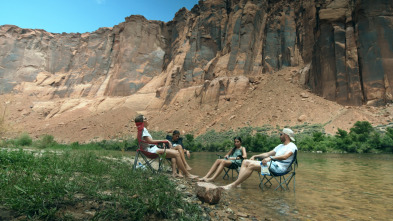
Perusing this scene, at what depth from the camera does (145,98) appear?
51.7 m

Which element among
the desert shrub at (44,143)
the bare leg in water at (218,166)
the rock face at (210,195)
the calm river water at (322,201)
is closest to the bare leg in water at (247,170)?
the calm river water at (322,201)

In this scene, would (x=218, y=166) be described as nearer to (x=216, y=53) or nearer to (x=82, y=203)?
(x=82, y=203)

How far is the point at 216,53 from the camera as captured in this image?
49.2 m

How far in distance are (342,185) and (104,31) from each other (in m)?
72.9

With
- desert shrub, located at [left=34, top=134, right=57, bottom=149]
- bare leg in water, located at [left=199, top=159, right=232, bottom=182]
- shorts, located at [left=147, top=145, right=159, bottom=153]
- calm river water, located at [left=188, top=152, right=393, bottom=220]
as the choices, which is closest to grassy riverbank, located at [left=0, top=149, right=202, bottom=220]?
calm river water, located at [left=188, top=152, right=393, bottom=220]

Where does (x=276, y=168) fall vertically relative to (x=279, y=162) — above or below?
below

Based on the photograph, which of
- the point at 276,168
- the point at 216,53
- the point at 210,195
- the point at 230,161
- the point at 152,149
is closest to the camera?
the point at 210,195

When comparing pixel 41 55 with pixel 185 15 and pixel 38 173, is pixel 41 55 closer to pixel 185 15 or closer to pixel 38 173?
pixel 185 15

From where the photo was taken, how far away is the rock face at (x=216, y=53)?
3122 cm

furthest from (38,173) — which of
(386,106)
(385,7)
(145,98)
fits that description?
(145,98)

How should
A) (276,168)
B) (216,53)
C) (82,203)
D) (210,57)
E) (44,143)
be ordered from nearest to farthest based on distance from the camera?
(82,203) < (276,168) < (44,143) < (210,57) < (216,53)

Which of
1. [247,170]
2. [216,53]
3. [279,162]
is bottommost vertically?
[247,170]

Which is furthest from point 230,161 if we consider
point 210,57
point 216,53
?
point 216,53

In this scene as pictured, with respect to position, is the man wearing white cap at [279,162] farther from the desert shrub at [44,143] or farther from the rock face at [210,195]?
the desert shrub at [44,143]
